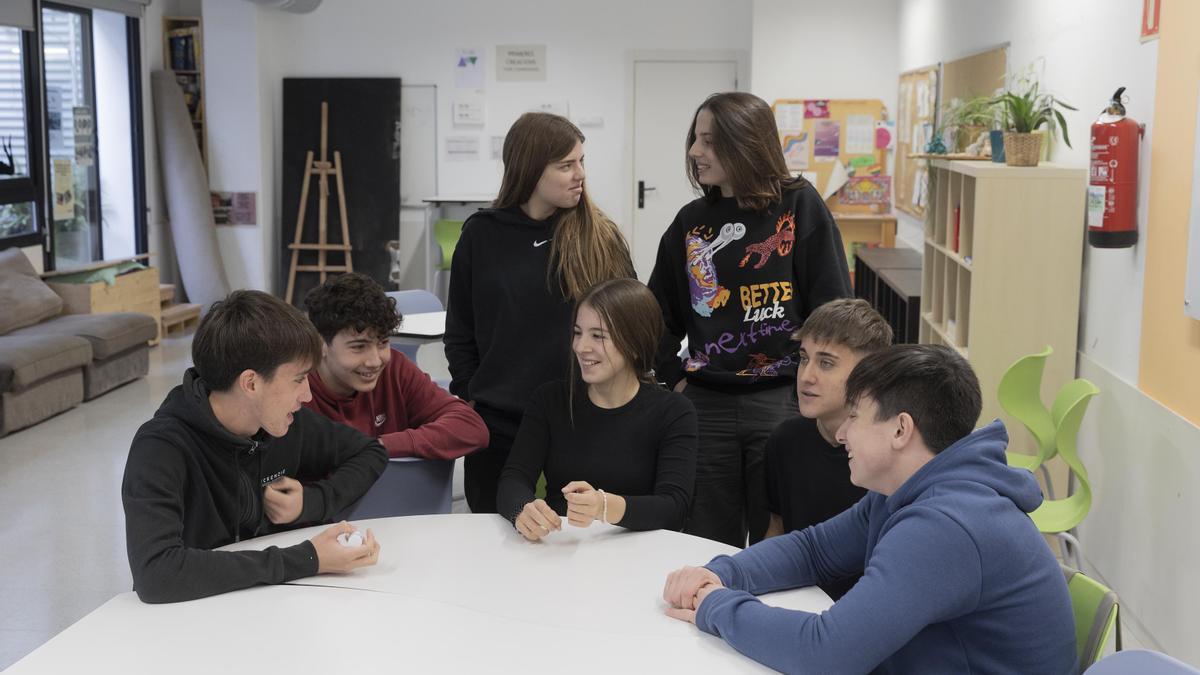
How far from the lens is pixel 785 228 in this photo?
2.79m

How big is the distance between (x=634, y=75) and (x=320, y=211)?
2.95 m

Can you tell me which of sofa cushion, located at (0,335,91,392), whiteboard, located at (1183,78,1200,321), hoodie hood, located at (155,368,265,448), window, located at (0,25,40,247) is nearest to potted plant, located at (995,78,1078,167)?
whiteboard, located at (1183,78,1200,321)

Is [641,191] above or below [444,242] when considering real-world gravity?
Answer: above

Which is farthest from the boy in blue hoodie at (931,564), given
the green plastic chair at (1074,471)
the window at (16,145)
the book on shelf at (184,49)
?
the book on shelf at (184,49)

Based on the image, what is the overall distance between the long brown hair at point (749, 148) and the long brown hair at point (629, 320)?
1.32 ft

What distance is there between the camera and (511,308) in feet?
9.14

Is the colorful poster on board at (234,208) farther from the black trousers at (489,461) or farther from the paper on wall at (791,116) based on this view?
the black trousers at (489,461)

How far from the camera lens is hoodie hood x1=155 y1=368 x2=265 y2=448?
2072mm

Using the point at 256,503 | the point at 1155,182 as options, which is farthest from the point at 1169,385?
the point at 256,503

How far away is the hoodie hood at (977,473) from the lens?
162 cm

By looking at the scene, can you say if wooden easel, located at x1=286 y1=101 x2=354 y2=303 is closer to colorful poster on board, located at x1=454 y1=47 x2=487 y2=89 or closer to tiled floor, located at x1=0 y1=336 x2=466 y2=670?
colorful poster on board, located at x1=454 y1=47 x2=487 y2=89

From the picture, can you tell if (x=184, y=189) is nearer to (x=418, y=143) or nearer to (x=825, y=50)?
(x=418, y=143)

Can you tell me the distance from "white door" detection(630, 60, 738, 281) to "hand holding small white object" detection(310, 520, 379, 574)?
8150mm

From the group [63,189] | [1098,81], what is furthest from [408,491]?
[63,189]
